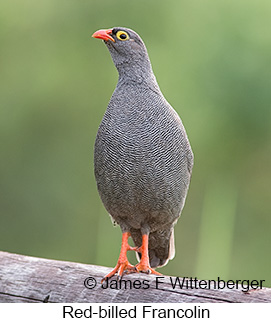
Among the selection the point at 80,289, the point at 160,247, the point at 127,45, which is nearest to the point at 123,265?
the point at 80,289

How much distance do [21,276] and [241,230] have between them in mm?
4399

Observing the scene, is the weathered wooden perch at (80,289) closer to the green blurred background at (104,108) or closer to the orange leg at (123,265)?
the orange leg at (123,265)

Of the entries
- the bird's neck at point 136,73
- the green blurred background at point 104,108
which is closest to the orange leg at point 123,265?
the bird's neck at point 136,73

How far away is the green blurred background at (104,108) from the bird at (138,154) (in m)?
2.22

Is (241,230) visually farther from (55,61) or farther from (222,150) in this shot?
(55,61)

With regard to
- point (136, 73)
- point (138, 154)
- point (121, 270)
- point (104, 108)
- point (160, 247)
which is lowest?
point (121, 270)

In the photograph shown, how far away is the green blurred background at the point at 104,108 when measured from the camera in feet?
25.2

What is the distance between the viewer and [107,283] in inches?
167

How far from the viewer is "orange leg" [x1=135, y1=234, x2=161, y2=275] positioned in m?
4.57

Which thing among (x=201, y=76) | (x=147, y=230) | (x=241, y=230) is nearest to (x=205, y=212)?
(x=241, y=230)

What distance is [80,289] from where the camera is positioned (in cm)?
419

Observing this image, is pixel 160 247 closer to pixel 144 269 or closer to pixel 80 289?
pixel 144 269

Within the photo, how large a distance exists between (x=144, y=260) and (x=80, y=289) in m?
0.66

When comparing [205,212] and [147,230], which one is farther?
[205,212]
